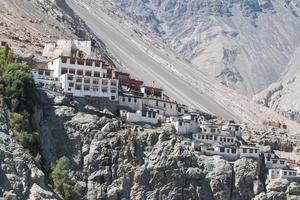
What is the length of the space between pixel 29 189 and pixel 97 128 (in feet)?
46.7

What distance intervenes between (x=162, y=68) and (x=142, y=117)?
266 feet

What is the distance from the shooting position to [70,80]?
3201 inches

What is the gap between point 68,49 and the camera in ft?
320

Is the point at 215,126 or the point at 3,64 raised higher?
the point at 3,64

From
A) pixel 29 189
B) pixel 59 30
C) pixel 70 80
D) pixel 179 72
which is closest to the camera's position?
pixel 29 189

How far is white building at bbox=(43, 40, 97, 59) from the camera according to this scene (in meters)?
96.4

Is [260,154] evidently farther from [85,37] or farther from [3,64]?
[85,37]

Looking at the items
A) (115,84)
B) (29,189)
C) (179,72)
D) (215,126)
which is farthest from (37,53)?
(179,72)

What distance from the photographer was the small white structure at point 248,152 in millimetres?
83375

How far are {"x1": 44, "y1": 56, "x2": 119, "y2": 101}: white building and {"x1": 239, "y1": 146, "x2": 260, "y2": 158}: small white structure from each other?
14397 millimetres

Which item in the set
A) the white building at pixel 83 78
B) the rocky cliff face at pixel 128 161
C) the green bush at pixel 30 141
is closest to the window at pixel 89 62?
the white building at pixel 83 78

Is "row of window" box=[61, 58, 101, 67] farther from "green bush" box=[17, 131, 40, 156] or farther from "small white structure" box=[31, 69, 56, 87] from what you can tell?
"green bush" box=[17, 131, 40, 156]

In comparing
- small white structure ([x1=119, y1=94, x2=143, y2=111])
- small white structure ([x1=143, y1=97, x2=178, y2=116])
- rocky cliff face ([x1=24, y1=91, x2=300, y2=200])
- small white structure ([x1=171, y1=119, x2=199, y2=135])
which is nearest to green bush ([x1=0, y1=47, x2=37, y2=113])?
rocky cliff face ([x1=24, y1=91, x2=300, y2=200])

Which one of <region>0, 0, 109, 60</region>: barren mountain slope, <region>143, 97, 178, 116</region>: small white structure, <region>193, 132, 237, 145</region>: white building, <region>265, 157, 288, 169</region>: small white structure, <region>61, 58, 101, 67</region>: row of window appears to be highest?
<region>0, 0, 109, 60</region>: barren mountain slope
